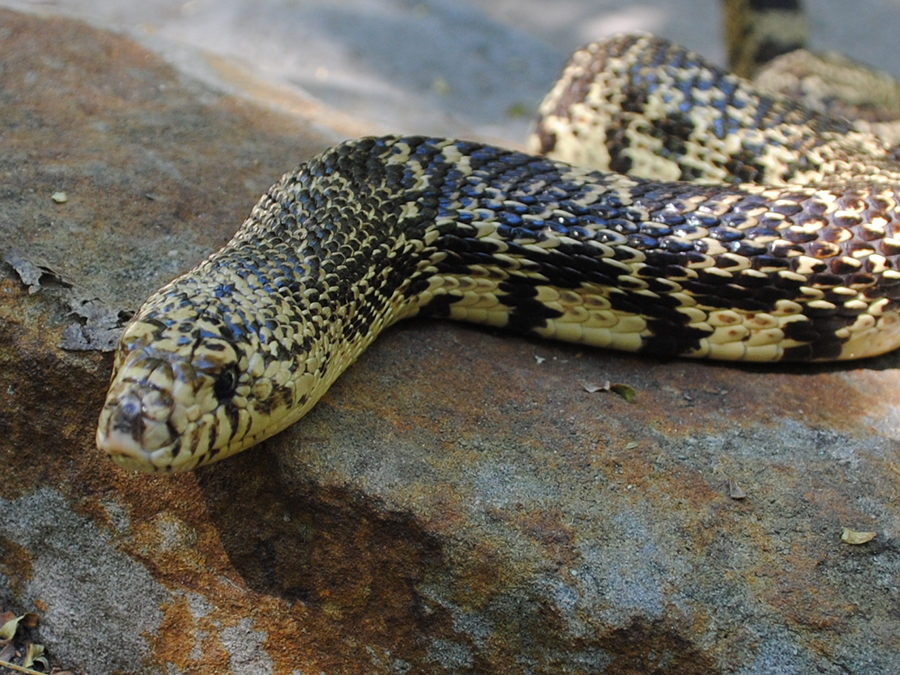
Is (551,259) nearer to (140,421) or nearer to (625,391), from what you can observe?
(625,391)

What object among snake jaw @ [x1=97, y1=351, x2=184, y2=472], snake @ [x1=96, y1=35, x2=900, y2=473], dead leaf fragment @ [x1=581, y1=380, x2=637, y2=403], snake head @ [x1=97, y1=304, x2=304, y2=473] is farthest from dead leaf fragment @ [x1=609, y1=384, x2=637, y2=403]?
snake jaw @ [x1=97, y1=351, x2=184, y2=472]

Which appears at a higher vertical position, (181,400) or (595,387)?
(181,400)

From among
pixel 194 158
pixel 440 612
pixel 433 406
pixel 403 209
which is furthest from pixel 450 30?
pixel 440 612

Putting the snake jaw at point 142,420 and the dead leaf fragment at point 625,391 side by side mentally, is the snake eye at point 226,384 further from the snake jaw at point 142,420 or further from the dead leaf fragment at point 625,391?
the dead leaf fragment at point 625,391

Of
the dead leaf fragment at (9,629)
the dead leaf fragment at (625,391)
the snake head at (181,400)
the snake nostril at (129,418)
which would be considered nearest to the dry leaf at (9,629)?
the dead leaf fragment at (9,629)

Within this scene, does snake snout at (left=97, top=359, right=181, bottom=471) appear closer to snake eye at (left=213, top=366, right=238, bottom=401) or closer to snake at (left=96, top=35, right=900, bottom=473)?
snake eye at (left=213, top=366, right=238, bottom=401)

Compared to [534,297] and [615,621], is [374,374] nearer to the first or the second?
[534,297]

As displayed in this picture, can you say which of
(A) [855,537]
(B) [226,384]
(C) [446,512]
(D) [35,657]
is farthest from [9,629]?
(A) [855,537]
